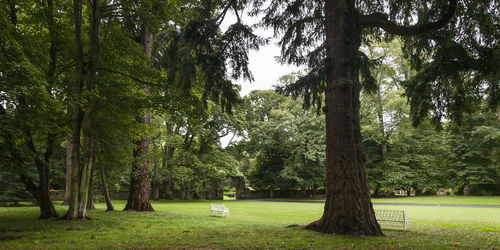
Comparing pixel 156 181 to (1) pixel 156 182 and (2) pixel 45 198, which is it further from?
(2) pixel 45 198

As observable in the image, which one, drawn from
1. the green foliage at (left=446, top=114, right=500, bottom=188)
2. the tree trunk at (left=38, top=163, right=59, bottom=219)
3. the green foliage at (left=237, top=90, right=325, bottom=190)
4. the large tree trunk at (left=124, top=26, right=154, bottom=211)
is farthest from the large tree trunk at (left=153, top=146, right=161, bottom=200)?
the green foliage at (left=446, top=114, right=500, bottom=188)

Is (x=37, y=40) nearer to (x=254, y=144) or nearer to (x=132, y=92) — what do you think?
(x=132, y=92)

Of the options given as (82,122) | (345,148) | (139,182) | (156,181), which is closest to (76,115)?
(82,122)

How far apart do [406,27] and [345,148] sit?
3.46 metres

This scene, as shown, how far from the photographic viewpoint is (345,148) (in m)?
8.04

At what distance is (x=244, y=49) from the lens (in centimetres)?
935

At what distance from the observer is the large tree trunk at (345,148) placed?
7.77 m

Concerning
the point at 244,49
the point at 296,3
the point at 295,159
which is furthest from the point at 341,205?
the point at 295,159

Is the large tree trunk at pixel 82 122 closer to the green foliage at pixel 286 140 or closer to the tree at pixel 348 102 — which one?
the tree at pixel 348 102

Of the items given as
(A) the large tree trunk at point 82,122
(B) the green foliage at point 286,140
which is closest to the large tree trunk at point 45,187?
(A) the large tree trunk at point 82,122

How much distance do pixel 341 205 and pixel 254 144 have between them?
27.7 metres

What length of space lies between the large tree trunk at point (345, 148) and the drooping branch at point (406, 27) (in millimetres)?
449

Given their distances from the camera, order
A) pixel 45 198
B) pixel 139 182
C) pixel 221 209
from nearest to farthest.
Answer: pixel 45 198
pixel 221 209
pixel 139 182

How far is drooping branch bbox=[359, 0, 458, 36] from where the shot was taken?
6.54m
